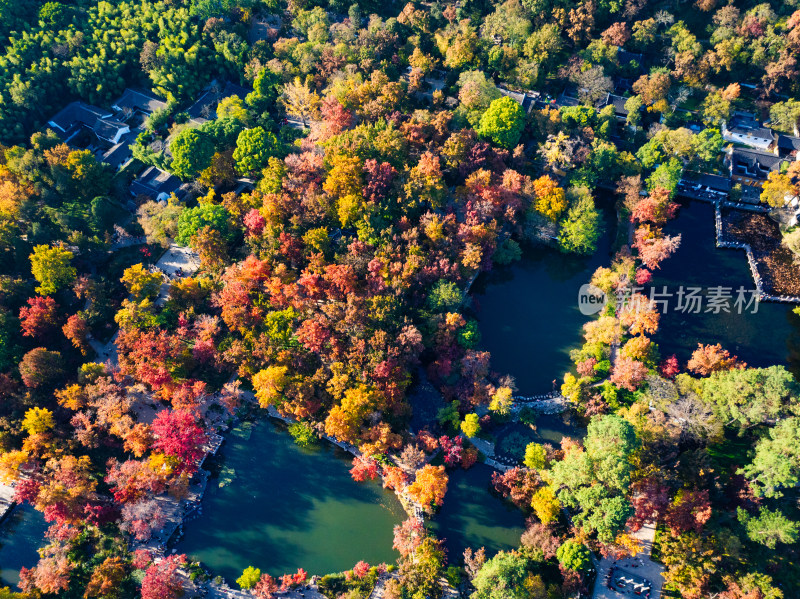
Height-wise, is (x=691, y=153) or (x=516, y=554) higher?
(x=691, y=153)

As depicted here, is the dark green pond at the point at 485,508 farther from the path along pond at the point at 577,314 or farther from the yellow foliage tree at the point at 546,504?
the path along pond at the point at 577,314

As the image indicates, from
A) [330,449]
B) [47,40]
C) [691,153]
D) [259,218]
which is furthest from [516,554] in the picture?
Result: [47,40]

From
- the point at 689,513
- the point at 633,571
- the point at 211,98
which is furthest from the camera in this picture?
the point at 211,98

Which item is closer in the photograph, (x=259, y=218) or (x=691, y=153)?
(x=259, y=218)

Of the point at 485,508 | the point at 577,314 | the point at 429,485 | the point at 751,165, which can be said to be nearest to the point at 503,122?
the point at 577,314

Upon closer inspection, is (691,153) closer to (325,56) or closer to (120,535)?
(325,56)

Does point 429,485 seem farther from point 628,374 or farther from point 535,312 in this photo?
point 535,312

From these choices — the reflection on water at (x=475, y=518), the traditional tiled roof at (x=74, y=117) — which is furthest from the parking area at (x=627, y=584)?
the traditional tiled roof at (x=74, y=117)
